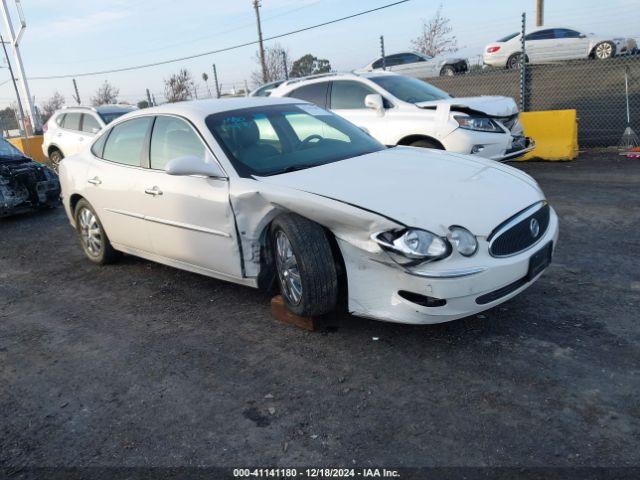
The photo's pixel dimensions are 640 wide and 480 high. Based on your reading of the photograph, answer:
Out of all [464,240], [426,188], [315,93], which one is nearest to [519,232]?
[464,240]

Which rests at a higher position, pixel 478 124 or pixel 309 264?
pixel 478 124

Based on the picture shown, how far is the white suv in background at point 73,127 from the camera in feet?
38.0

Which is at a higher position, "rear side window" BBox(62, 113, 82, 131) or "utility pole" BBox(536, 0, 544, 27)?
"utility pole" BBox(536, 0, 544, 27)

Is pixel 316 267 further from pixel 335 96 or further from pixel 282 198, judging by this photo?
pixel 335 96

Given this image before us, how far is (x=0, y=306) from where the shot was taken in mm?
4887

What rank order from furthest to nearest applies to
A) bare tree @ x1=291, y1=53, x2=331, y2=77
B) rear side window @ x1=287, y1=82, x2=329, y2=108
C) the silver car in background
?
bare tree @ x1=291, y1=53, x2=331, y2=77 → the silver car in background → rear side window @ x1=287, y1=82, x2=329, y2=108

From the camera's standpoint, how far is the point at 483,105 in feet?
25.6

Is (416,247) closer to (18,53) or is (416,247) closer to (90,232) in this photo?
(90,232)

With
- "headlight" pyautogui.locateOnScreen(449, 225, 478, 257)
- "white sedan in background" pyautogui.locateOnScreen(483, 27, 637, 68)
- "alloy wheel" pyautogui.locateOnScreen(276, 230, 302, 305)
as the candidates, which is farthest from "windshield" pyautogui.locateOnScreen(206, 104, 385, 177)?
"white sedan in background" pyautogui.locateOnScreen(483, 27, 637, 68)

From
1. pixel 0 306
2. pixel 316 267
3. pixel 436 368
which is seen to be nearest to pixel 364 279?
pixel 316 267

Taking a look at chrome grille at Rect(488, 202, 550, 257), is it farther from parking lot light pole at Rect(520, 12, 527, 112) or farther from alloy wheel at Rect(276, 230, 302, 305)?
parking lot light pole at Rect(520, 12, 527, 112)

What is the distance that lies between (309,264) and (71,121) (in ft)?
35.3

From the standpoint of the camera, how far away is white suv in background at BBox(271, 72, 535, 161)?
759 cm

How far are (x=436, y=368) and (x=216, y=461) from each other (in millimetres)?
1345
